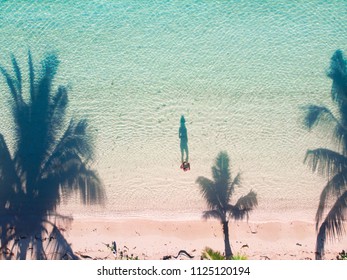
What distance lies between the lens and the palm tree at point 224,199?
12070mm

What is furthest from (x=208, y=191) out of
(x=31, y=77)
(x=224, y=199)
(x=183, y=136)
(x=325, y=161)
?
(x=31, y=77)

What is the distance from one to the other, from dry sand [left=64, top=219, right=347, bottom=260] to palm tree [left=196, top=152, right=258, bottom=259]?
0.24 meters

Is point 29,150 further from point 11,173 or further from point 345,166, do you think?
point 345,166

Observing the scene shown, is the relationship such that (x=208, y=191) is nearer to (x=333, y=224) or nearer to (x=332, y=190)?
(x=332, y=190)

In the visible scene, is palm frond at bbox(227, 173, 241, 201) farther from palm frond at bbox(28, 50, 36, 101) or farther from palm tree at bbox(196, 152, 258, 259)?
palm frond at bbox(28, 50, 36, 101)

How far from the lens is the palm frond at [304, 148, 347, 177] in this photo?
477 inches

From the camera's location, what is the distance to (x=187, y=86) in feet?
42.4

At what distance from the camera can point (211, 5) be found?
13.5m

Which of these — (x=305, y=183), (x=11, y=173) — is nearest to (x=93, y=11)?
(x=11, y=173)

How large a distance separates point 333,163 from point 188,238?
5.73m

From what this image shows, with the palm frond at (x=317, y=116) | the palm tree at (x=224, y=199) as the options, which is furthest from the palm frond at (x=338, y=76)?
the palm tree at (x=224, y=199)

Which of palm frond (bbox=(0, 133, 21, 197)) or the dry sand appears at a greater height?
palm frond (bbox=(0, 133, 21, 197))

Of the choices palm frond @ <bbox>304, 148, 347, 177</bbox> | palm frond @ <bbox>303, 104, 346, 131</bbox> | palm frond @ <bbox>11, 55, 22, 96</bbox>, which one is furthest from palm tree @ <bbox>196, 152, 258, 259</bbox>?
palm frond @ <bbox>11, 55, 22, 96</bbox>

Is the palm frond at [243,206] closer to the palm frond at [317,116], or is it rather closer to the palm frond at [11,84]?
the palm frond at [317,116]
